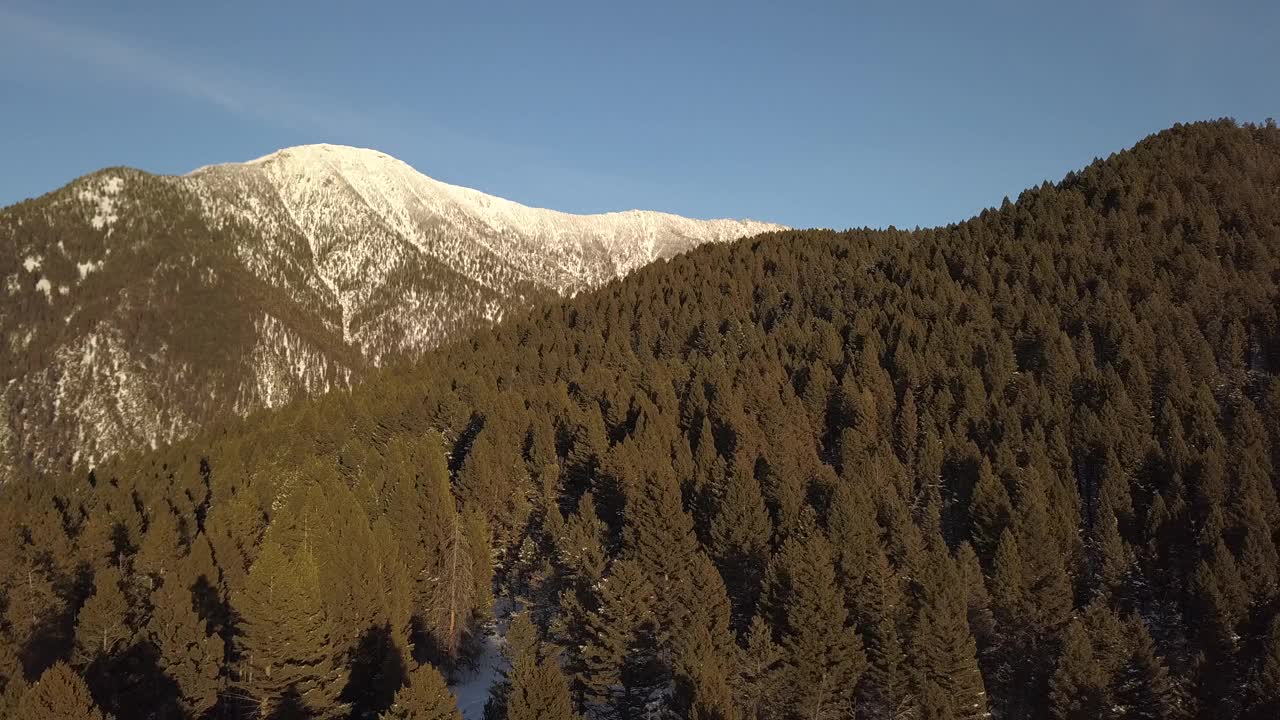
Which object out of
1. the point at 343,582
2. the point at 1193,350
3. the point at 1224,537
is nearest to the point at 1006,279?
the point at 1193,350

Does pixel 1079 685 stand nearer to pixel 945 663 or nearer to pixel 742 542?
pixel 945 663

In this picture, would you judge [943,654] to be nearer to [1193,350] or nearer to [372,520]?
[372,520]

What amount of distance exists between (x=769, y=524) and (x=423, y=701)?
30901 millimetres

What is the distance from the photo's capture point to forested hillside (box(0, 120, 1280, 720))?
41.2m

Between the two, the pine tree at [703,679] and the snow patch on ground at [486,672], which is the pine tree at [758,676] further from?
the snow patch on ground at [486,672]

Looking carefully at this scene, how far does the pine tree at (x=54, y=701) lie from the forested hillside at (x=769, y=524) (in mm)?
111

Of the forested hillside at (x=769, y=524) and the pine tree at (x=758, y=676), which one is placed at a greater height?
the forested hillside at (x=769, y=524)

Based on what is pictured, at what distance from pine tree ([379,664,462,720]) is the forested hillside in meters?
0.14

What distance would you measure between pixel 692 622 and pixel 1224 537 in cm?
3789

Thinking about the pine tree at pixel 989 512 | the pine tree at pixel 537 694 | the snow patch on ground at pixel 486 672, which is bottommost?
the snow patch on ground at pixel 486 672

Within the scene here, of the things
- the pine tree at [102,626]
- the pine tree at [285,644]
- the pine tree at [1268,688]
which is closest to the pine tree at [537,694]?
the pine tree at [285,644]

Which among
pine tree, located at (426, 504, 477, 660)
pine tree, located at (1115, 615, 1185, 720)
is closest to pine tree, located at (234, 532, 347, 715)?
pine tree, located at (426, 504, 477, 660)

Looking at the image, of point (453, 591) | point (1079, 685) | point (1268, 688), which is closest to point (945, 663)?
point (1079, 685)

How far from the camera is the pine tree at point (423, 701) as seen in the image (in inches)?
1257
